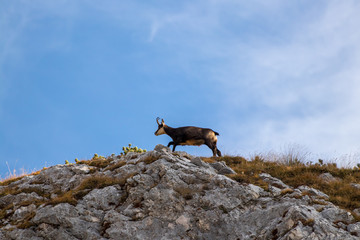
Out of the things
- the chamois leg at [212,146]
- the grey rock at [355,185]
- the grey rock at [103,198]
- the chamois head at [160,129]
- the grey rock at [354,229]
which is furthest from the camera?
the chamois head at [160,129]

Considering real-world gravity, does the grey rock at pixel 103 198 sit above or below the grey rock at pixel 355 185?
above

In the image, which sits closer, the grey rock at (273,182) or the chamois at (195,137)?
the grey rock at (273,182)

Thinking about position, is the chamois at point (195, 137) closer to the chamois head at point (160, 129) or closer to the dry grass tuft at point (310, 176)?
the chamois head at point (160, 129)

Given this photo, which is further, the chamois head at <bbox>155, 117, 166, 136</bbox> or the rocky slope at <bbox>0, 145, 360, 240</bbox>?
the chamois head at <bbox>155, 117, 166, 136</bbox>

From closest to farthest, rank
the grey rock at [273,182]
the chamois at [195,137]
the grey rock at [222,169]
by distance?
1. the grey rock at [273,182]
2. the grey rock at [222,169]
3. the chamois at [195,137]

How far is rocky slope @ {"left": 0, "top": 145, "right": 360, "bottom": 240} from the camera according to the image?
10922mm

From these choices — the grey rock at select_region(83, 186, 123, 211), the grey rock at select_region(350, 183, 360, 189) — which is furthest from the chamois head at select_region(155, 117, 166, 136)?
the grey rock at select_region(350, 183, 360, 189)

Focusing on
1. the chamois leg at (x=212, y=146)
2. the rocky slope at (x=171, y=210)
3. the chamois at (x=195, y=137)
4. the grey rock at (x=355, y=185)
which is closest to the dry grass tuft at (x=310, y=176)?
the grey rock at (x=355, y=185)

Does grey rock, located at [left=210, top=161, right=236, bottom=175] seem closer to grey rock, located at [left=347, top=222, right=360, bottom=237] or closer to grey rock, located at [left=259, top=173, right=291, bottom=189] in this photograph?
grey rock, located at [left=259, top=173, right=291, bottom=189]

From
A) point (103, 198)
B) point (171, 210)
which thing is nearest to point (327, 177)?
point (171, 210)

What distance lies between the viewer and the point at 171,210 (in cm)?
1183

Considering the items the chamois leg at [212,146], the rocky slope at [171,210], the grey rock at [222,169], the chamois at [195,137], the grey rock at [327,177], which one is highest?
the chamois at [195,137]

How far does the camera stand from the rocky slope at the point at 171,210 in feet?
35.8

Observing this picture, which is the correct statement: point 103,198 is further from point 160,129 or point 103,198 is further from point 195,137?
point 160,129
